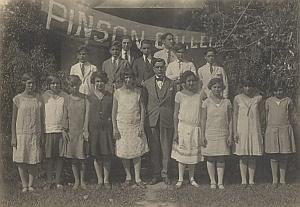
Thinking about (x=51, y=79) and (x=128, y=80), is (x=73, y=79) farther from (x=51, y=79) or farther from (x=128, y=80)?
(x=128, y=80)

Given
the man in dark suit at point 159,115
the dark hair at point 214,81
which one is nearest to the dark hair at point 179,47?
the man in dark suit at point 159,115

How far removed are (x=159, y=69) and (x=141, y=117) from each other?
17.5 inches

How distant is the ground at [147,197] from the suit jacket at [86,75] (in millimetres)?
840

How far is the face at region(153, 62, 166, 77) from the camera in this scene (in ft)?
15.9

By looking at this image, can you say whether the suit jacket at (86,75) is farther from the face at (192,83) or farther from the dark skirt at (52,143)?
the face at (192,83)

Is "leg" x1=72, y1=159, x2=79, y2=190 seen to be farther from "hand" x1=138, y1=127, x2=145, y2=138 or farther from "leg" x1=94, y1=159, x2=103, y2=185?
"hand" x1=138, y1=127, x2=145, y2=138

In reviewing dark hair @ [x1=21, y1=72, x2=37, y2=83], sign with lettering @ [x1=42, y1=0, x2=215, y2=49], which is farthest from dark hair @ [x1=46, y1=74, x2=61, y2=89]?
sign with lettering @ [x1=42, y1=0, x2=215, y2=49]

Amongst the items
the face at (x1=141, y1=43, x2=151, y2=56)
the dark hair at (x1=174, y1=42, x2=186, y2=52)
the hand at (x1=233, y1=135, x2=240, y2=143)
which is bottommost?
the hand at (x1=233, y1=135, x2=240, y2=143)

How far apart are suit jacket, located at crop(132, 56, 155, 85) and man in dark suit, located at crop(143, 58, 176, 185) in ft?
0.12

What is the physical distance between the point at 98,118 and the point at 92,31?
75 centimetres

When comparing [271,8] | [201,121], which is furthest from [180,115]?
[271,8]

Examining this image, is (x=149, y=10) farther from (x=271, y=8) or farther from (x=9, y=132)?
(x=9, y=132)

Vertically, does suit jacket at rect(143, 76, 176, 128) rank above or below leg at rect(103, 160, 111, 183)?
above

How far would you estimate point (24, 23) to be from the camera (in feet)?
15.9
